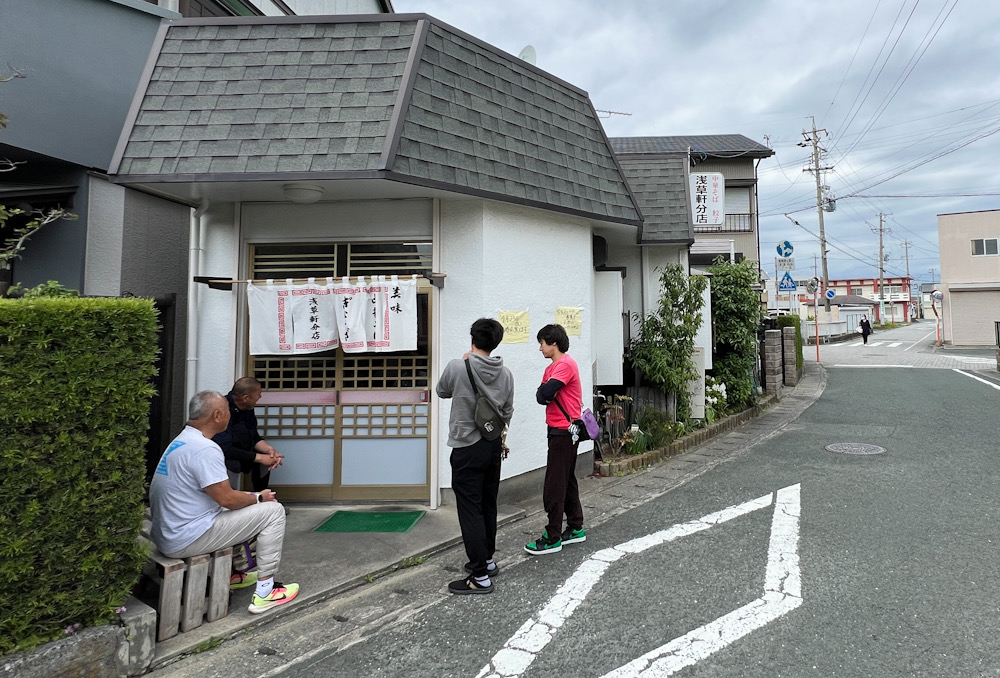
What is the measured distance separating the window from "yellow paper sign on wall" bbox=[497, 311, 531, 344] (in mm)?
33785

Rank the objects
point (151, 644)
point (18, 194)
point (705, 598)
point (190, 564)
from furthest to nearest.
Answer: point (18, 194), point (705, 598), point (190, 564), point (151, 644)

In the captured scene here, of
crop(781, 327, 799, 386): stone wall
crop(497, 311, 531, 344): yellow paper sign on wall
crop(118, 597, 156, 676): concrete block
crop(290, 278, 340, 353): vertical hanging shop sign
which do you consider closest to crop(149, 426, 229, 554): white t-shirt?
crop(118, 597, 156, 676): concrete block

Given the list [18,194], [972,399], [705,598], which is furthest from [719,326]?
[18,194]

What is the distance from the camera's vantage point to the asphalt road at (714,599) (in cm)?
300

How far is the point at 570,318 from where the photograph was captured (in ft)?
21.0

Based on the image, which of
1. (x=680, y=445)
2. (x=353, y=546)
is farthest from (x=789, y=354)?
(x=353, y=546)

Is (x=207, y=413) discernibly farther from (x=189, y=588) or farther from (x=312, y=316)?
(x=312, y=316)

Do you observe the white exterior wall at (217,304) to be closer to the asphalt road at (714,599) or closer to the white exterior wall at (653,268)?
the asphalt road at (714,599)

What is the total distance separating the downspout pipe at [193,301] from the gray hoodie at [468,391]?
3.22m

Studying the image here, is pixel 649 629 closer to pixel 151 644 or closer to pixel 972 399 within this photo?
pixel 151 644

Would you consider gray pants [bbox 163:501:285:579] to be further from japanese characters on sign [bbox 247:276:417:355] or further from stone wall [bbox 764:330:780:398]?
stone wall [bbox 764:330:780:398]

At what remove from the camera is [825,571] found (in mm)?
4020

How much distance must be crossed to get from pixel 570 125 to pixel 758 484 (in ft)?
16.3

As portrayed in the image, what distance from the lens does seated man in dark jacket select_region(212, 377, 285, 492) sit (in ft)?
15.2
